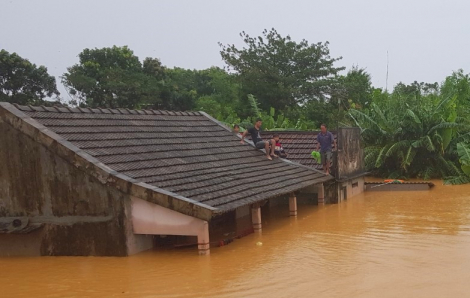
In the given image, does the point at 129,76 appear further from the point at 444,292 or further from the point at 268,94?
the point at 444,292

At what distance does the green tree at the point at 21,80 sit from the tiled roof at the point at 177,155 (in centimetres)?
2172

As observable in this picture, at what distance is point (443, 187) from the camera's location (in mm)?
19562

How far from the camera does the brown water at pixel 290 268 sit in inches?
308

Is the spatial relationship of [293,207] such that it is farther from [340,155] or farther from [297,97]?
[297,97]

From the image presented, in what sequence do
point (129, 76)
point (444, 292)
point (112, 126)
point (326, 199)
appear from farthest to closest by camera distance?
point (129, 76)
point (326, 199)
point (112, 126)
point (444, 292)

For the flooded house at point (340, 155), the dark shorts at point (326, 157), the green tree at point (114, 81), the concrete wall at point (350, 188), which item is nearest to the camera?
the dark shorts at point (326, 157)

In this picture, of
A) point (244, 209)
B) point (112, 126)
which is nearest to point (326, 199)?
point (244, 209)

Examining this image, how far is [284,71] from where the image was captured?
3114cm

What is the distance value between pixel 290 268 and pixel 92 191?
376 centimetres

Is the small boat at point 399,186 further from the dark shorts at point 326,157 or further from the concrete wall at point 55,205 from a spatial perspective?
the concrete wall at point 55,205

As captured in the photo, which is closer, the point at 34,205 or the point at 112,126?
the point at 34,205

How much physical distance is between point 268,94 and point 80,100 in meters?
13.9

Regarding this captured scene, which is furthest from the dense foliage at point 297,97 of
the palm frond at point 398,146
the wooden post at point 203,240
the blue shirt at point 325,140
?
the wooden post at point 203,240

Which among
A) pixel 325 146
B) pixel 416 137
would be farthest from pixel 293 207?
pixel 416 137
